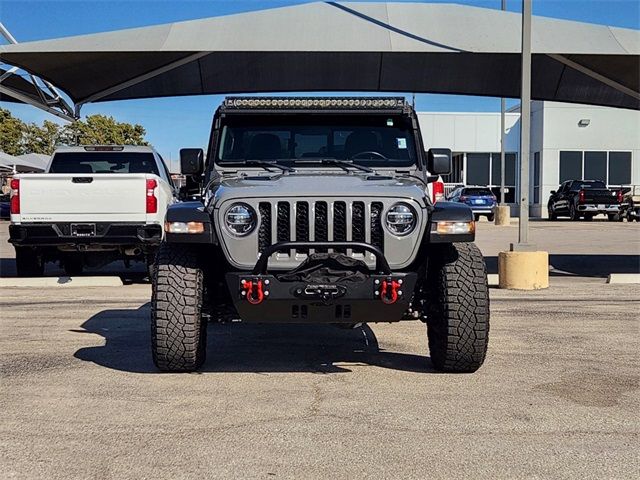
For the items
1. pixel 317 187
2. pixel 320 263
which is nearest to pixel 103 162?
pixel 317 187

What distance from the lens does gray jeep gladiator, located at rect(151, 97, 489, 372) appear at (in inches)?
207

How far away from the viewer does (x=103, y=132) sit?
66.7m

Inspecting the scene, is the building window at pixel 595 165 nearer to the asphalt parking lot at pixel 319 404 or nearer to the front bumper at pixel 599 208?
the front bumper at pixel 599 208

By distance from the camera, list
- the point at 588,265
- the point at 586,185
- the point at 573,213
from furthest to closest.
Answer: the point at 586,185 → the point at 573,213 → the point at 588,265

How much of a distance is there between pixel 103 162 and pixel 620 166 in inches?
1357

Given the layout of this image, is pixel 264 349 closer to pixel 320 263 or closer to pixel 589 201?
pixel 320 263

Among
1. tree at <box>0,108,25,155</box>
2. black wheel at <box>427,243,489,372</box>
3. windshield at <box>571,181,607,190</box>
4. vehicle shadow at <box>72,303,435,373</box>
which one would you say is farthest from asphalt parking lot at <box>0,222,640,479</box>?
tree at <box>0,108,25,155</box>

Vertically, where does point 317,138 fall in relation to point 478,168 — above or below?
below

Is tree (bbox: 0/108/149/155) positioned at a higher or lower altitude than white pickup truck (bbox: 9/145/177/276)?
higher

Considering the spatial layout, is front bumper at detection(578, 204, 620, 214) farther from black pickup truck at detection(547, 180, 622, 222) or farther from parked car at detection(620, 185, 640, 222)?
parked car at detection(620, 185, 640, 222)

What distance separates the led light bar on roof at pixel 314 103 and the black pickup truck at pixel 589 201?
1164 inches

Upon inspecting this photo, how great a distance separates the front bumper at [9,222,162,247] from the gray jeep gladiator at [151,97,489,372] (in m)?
4.72

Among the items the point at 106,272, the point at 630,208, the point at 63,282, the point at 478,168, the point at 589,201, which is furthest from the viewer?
the point at 478,168

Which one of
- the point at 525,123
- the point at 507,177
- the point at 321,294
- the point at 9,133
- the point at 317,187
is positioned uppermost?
the point at 9,133
